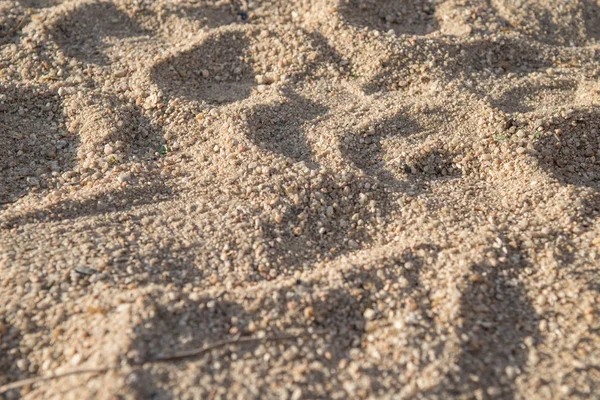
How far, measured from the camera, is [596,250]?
6.83ft

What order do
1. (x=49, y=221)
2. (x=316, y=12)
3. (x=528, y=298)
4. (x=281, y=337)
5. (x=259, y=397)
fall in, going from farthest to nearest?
(x=316, y=12) → (x=49, y=221) → (x=528, y=298) → (x=281, y=337) → (x=259, y=397)

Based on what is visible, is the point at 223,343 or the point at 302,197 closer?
the point at 223,343

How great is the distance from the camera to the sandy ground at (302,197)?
1.78 m

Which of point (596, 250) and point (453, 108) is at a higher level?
point (453, 108)

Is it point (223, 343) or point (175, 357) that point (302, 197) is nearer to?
point (223, 343)

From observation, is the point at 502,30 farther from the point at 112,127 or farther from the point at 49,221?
the point at 49,221

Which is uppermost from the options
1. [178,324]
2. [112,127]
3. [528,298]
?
[112,127]

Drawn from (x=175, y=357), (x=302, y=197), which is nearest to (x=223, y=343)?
(x=175, y=357)

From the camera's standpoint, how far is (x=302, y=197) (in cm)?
231

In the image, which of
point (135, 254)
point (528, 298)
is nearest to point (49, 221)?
point (135, 254)

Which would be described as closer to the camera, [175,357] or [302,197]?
[175,357]

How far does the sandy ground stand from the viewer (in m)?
1.78

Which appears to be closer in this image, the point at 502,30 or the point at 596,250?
the point at 596,250

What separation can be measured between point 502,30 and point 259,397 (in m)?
2.40
